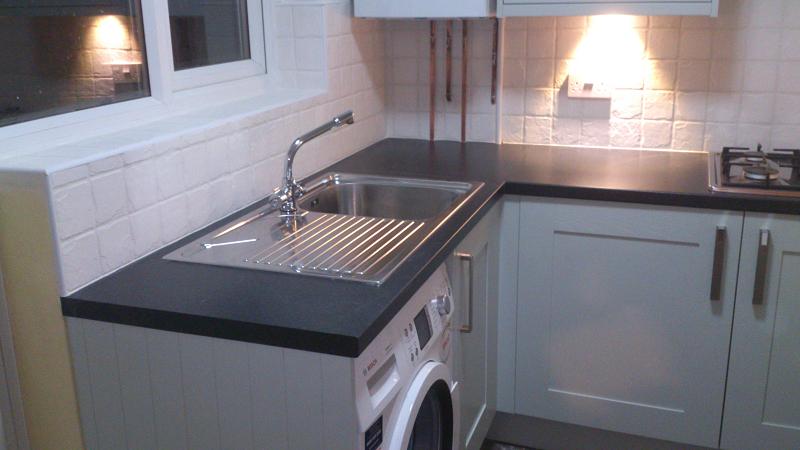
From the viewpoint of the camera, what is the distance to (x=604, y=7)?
230cm

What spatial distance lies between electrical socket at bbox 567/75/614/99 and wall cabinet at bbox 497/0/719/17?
0.39 meters

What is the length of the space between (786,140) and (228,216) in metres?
1.79

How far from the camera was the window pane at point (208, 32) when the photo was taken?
2059 millimetres

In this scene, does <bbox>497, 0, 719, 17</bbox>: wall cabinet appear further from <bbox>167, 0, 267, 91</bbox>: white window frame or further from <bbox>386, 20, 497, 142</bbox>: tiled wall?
<bbox>167, 0, 267, 91</bbox>: white window frame

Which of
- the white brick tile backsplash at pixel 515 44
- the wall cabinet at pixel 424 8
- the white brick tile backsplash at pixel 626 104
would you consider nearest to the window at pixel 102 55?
the wall cabinet at pixel 424 8

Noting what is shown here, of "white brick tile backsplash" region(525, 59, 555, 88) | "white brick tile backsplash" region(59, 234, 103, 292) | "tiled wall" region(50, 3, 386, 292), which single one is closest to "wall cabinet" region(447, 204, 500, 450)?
"tiled wall" region(50, 3, 386, 292)

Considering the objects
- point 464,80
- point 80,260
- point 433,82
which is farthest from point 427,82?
point 80,260

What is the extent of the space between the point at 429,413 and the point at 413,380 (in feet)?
0.81

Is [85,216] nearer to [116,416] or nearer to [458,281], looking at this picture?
[116,416]

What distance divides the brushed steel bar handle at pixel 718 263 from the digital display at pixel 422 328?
911 millimetres

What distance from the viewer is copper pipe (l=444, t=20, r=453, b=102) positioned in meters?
2.79

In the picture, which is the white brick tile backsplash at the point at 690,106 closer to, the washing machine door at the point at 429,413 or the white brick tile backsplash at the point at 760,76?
the white brick tile backsplash at the point at 760,76

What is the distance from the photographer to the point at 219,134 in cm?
190

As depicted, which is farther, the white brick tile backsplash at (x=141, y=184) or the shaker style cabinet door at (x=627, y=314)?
the shaker style cabinet door at (x=627, y=314)
